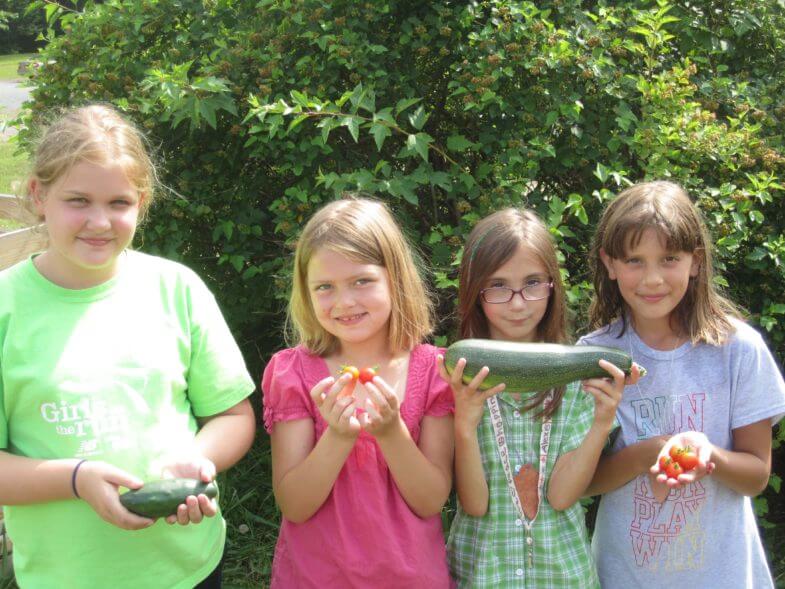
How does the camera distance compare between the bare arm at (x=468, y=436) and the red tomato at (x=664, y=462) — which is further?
the bare arm at (x=468, y=436)

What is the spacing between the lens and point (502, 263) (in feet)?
10.1

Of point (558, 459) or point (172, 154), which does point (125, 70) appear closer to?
point (172, 154)

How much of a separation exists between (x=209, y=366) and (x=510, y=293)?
3.77 ft

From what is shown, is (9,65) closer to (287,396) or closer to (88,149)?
(88,149)

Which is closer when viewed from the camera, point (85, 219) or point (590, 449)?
point (85, 219)

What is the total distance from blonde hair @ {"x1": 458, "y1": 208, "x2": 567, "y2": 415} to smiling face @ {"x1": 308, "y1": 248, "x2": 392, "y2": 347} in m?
0.37

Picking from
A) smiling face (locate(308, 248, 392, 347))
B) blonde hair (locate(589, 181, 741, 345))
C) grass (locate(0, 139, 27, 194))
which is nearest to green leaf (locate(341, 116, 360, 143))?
smiling face (locate(308, 248, 392, 347))

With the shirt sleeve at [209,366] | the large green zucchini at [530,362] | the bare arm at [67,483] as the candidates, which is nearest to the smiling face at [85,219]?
the shirt sleeve at [209,366]

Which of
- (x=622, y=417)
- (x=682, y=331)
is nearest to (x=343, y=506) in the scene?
(x=622, y=417)

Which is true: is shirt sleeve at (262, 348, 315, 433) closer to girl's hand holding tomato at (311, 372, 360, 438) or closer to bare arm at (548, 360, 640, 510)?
girl's hand holding tomato at (311, 372, 360, 438)

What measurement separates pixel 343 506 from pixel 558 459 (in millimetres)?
814

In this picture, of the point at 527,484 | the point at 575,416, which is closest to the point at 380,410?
the point at 527,484

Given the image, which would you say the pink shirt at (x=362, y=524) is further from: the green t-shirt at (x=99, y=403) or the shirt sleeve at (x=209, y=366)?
the green t-shirt at (x=99, y=403)

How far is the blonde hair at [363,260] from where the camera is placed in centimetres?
298
